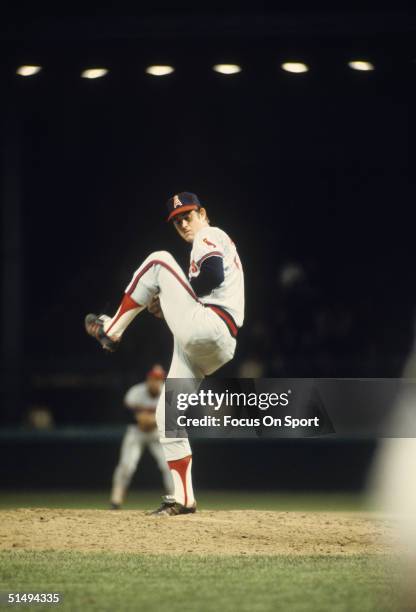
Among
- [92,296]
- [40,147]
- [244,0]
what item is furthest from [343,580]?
[40,147]

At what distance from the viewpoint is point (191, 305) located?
6.74 meters

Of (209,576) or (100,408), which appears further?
(100,408)

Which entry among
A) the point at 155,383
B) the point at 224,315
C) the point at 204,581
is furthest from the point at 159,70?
the point at 204,581

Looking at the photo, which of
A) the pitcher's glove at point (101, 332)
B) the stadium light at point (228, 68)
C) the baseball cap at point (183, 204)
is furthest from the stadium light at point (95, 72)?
the pitcher's glove at point (101, 332)

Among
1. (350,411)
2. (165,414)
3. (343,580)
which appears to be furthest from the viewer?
(350,411)

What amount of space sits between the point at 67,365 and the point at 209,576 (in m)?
11.7

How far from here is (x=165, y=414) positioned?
22.4 ft

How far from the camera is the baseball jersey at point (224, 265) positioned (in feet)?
22.1

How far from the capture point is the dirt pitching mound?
642 centimetres

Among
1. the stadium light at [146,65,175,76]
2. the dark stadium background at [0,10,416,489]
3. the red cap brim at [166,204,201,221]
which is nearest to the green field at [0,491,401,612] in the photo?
the red cap brim at [166,204,201,221]

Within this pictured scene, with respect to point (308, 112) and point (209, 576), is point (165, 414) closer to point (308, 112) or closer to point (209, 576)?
point (209, 576)

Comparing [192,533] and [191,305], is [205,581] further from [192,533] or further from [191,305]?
[191,305]

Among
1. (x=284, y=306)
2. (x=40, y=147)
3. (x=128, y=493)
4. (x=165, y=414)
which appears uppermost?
(x=40, y=147)

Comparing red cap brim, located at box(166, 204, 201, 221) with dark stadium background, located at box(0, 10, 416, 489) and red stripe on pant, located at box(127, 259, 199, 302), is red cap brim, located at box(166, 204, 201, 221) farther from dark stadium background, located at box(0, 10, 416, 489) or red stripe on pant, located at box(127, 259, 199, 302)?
dark stadium background, located at box(0, 10, 416, 489)
